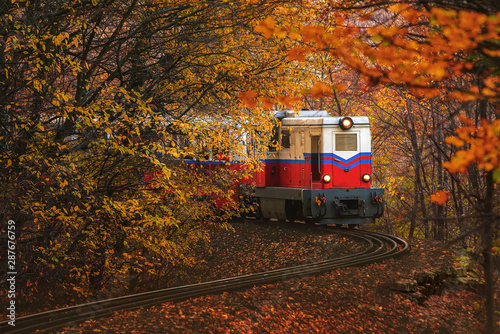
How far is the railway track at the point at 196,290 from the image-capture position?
5629mm

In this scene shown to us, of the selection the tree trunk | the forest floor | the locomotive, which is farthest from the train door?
the tree trunk

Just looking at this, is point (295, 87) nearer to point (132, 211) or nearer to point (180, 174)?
point (180, 174)

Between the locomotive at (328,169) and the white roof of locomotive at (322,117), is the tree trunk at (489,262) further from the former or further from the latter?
the white roof of locomotive at (322,117)

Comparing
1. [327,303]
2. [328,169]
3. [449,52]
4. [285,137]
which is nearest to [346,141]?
[328,169]

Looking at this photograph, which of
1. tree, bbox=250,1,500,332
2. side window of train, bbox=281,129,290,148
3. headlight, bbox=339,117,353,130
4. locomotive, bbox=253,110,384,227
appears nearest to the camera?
tree, bbox=250,1,500,332

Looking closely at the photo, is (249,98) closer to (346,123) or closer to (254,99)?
(254,99)

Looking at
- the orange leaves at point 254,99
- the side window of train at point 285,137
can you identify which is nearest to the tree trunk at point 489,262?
the orange leaves at point 254,99

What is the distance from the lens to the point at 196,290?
7.52 metres

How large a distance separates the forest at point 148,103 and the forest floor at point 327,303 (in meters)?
1.39

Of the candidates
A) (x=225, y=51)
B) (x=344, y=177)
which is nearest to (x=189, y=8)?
(x=225, y=51)

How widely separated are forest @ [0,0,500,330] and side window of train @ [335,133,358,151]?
415 cm

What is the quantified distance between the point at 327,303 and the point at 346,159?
21.1ft

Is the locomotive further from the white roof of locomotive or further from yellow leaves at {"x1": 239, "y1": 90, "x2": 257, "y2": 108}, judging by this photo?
yellow leaves at {"x1": 239, "y1": 90, "x2": 257, "y2": 108}

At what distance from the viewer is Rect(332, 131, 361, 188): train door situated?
43.9 ft
